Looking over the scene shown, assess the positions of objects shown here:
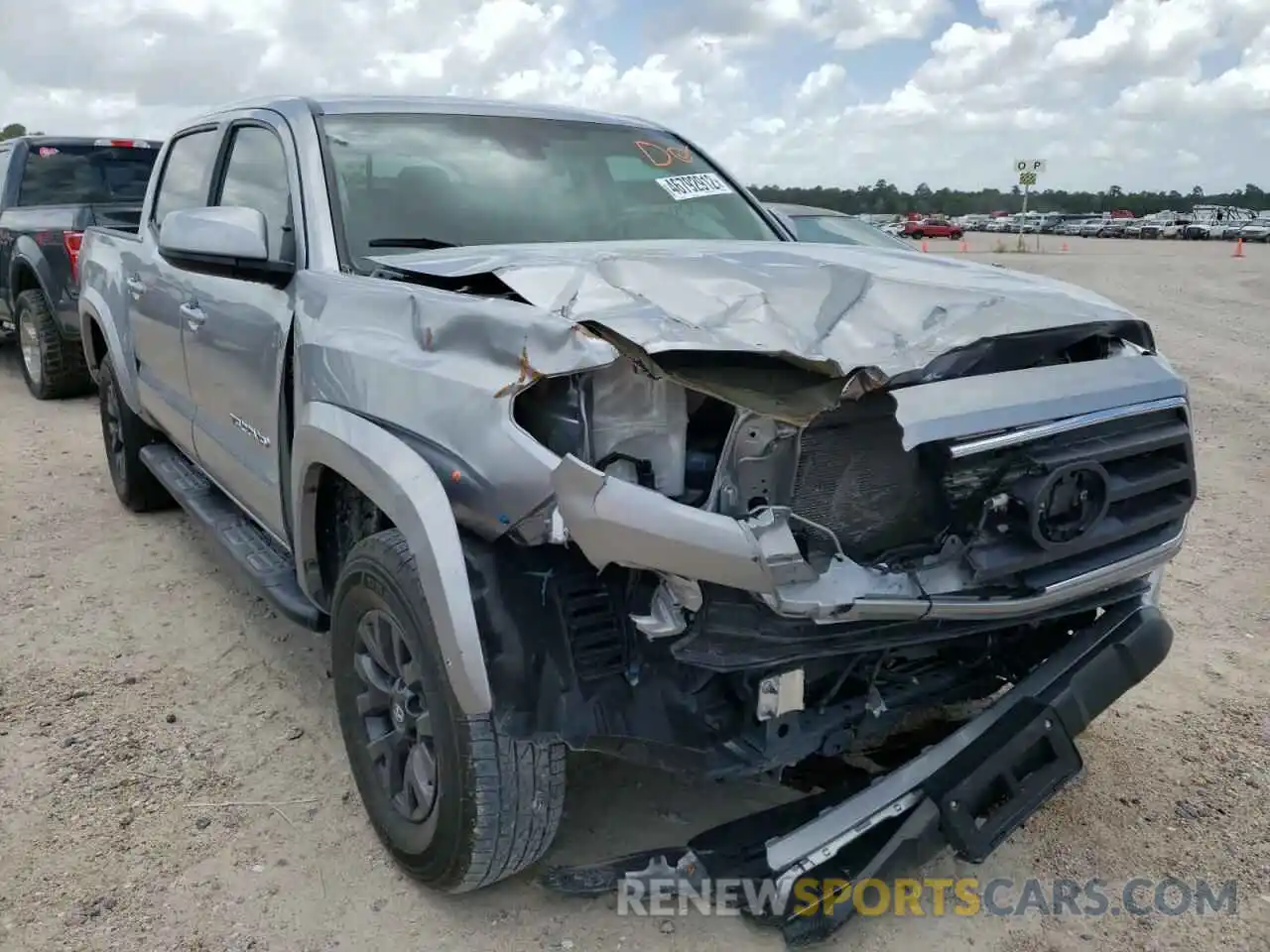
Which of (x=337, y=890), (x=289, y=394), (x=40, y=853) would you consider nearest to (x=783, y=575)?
(x=337, y=890)

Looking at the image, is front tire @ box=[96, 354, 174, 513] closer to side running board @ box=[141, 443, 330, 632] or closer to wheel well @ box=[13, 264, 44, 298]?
side running board @ box=[141, 443, 330, 632]

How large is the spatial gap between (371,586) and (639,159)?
2.04 meters

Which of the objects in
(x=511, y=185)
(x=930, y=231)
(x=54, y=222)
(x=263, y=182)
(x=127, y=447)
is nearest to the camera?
(x=511, y=185)

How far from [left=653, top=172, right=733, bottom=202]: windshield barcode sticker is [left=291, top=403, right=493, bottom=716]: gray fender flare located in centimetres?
163

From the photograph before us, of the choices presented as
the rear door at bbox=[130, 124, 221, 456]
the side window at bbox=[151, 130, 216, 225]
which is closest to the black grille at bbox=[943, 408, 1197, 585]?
the rear door at bbox=[130, 124, 221, 456]

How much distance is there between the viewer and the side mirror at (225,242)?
2.88 m

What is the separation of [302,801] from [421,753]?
69 centimetres

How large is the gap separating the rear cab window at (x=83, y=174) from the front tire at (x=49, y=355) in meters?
0.89

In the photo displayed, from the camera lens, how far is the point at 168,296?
409cm

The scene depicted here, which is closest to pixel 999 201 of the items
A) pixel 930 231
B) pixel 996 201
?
pixel 996 201

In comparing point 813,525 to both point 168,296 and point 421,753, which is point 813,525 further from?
point 168,296

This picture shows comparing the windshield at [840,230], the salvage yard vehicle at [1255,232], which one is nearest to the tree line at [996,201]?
the salvage yard vehicle at [1255,232]

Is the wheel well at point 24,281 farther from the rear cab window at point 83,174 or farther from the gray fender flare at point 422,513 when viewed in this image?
the gray fender flare at point 422,513

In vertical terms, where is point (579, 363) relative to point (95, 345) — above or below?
above
